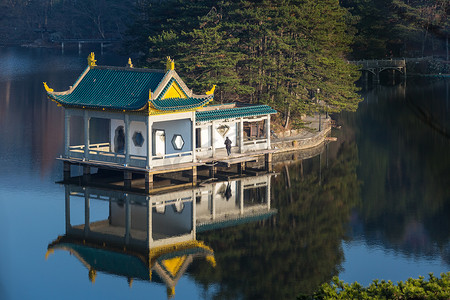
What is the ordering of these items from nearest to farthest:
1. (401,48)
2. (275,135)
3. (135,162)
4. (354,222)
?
(354,222) < (135,162) < (275,135) < (401,48)

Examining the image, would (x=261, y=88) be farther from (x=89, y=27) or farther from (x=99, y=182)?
(x=89, y=27)

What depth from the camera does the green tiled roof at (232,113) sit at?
50938 mm

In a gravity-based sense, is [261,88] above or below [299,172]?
above

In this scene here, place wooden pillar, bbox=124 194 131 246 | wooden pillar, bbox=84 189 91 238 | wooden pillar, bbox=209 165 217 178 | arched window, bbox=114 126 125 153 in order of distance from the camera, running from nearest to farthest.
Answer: wooden pillar, bbox=124 194 131 246, wooden pillar, bbox=84 189 91 238, arched window, bbox=114 126 125 153, wooden pillar, bbox=209 165 217 178

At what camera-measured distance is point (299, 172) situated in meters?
54.0

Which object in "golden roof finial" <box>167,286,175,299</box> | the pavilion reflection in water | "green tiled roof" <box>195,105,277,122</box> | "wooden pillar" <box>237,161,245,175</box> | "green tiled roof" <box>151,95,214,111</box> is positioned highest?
"green tiled roof" <box>151,95,214,111</box>

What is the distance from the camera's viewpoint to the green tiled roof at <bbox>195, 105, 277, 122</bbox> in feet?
167

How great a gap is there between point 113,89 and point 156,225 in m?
9.79

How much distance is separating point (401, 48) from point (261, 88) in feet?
153

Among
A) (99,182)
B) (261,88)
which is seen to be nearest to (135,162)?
(99,182)

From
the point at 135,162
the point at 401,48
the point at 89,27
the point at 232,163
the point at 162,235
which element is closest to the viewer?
the point at 162,235

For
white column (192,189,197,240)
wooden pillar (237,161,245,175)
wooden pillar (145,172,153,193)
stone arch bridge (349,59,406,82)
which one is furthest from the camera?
stone arch bridge (349,59,406,82)

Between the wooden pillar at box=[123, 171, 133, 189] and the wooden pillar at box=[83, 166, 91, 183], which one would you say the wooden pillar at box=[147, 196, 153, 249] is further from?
the wooden pillar at box=[83, 166, 91, 183]

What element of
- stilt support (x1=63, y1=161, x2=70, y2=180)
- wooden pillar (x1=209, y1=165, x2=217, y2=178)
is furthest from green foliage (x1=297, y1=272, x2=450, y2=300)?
stilt support (x1=63, y1=161, x2=70, y2=180)
